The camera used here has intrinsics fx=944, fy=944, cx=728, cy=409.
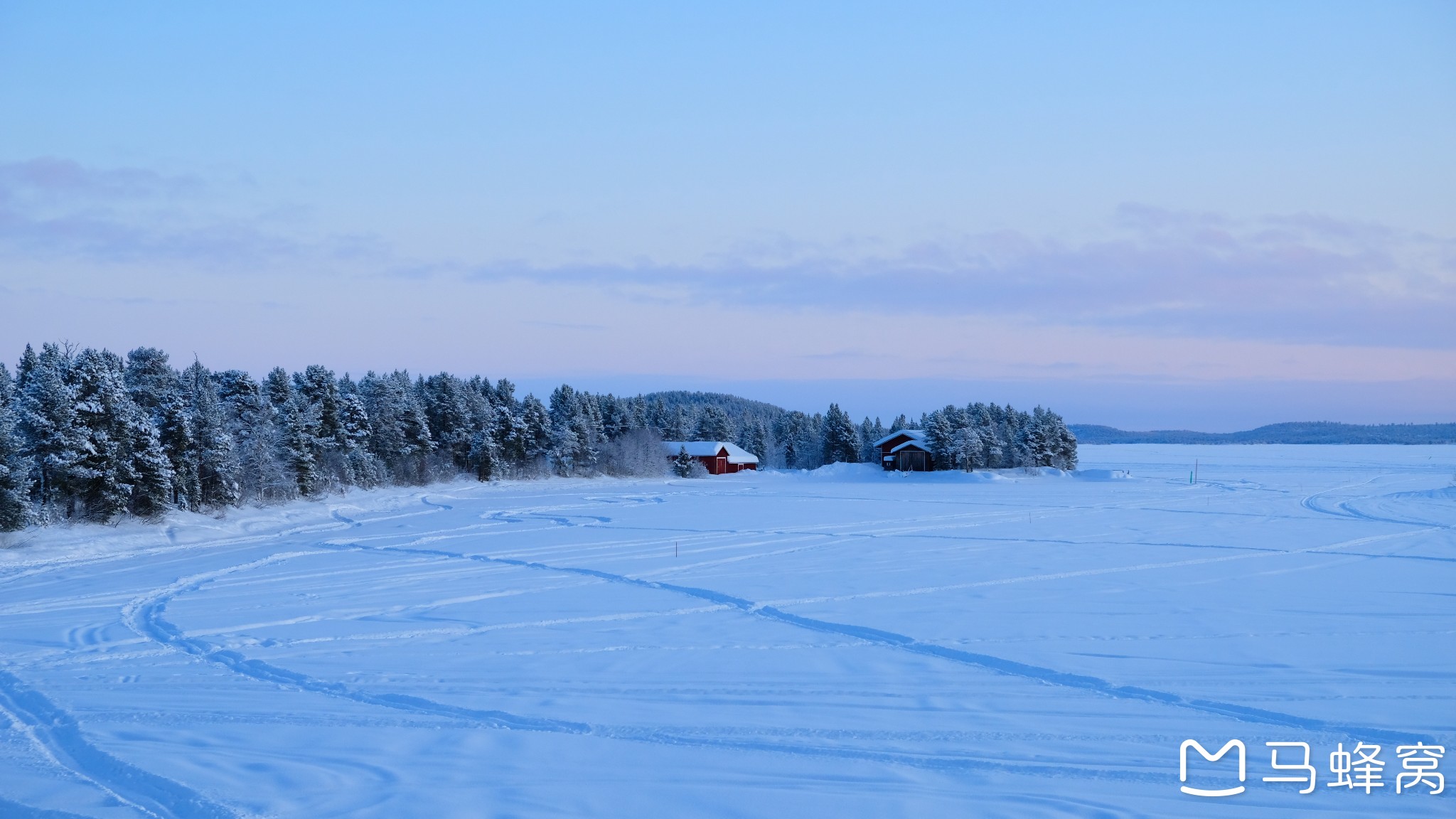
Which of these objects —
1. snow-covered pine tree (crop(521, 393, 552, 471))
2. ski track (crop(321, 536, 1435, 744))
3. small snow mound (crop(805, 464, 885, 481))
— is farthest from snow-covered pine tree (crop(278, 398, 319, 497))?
small snow mound (crop(805, 464, 885, 481))

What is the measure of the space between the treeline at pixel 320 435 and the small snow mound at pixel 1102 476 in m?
6.17

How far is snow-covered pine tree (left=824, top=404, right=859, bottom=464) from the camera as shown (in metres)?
88.0

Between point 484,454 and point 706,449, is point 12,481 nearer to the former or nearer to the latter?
point 484,454

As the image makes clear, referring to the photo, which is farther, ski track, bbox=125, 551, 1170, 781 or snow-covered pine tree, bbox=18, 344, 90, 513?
snow-covered pine tree, bbox=18, 344, 90, 513

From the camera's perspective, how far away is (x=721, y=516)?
114ft

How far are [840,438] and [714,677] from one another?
78.7 meters

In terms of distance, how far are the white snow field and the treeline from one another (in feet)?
12.0

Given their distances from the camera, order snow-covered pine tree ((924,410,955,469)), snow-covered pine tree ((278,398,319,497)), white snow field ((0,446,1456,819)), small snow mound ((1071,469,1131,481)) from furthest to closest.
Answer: snow-covered pine tree ((924,410,955,469)) → small snow mound ((1071,469,1131,481)) → snow-covered pine tree ((278,398,319,497)) → white snow field ((0,446,1456,819))

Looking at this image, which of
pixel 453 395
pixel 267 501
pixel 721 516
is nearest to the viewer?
pixel 721 516

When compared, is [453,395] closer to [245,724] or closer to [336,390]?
[336,390]

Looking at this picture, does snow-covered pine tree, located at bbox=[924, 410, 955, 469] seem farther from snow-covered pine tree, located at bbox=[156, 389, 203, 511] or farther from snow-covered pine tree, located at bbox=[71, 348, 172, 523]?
snow-covered pine tree, located at bbox=[71, 348, 172, 523]

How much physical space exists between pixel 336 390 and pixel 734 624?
4535 centimetres

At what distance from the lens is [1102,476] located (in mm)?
67812

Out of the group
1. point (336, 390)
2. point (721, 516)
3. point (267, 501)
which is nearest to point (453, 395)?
point (336, 390)
